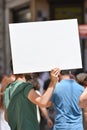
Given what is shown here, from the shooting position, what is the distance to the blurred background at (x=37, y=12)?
1661 cm

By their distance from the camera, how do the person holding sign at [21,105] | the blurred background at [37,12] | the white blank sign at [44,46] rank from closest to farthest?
the white blank sign at [44,46], the person holding sign at [21,105], the blurred background at [37,12]

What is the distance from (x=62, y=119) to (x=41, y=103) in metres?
0.49

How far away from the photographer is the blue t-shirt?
575 centimetres

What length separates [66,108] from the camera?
576 centimetres

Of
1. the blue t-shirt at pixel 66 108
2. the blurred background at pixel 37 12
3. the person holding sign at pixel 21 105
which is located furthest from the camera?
the blurred background at pixel 37 12

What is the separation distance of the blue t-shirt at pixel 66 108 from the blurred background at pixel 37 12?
762 cm

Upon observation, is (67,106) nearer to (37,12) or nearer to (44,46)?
(44,46)

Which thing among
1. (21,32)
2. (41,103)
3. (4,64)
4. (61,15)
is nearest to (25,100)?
(41,103)

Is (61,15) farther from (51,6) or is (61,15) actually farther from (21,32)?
(21,32)

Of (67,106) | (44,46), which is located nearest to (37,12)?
(67,106)

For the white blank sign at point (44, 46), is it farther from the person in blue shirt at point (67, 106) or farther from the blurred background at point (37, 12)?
the blurred background at point (37, 12)

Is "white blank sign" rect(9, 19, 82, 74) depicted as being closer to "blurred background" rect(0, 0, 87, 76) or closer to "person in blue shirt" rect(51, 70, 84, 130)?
"person in blue shirt" rect(51, 70, 84, 130)

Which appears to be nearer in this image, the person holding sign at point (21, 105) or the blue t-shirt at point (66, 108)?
the person holding sign at point (21, 105)

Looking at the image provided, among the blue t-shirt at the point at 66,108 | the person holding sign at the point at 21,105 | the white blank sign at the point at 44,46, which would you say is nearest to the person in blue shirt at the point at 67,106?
the blue t-shirt at the point at 66,108
